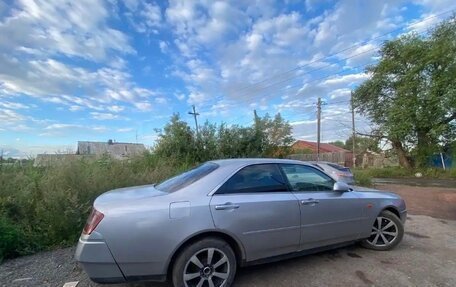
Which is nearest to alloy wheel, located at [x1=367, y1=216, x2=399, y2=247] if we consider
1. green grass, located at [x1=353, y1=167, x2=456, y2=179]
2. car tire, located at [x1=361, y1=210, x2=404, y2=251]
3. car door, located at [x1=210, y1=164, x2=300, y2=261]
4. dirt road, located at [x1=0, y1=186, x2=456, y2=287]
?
car tire, located at [x1=361, y1=210, x2=404, y2=251]

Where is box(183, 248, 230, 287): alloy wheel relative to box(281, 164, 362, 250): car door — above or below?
below

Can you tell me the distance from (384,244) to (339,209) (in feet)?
4.08

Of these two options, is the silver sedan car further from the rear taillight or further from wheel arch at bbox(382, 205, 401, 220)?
wheel arch at bbox(382, 205, 401, 220)

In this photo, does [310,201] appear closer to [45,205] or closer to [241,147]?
[45,205]

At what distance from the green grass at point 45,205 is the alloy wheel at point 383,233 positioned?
472 centimetres

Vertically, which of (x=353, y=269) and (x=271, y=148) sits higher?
(x=271, y=148)

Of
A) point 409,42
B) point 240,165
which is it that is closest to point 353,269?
point 240,165

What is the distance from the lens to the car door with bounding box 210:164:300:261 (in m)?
3.21

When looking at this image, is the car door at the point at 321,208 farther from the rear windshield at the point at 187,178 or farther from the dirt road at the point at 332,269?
the rear windshield at the point at 187,178

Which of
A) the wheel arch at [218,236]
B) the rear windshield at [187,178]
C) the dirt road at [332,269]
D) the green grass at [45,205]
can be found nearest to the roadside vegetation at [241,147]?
the green grass at [45,205]

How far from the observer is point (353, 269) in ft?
12.6

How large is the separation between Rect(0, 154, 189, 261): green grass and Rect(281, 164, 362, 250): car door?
3594 millimetres

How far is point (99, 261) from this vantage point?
2.84 m

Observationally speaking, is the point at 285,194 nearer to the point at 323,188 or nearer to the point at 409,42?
the point at 323,188
